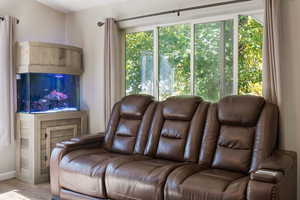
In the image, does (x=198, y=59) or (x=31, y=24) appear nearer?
(x=198, y=59)

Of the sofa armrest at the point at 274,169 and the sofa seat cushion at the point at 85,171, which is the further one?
the sofa seat cushion at the point at 85,171

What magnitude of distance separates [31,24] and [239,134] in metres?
3.30

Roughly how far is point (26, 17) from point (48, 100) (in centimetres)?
122

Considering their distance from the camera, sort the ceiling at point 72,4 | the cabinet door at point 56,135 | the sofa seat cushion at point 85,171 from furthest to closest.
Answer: the ceiling at point 72,4
the cabinet door at point 56,135
the sofa seat cushion at point 85,171

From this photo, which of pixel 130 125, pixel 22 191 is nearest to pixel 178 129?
pixel 130 125

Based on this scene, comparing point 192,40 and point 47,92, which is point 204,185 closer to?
point 192,40

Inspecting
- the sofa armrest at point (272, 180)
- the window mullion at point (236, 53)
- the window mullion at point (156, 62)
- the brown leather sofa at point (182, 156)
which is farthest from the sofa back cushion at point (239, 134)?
the window mullion at point (156, 62)

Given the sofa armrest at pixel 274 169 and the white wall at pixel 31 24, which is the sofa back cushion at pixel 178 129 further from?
the white wall at pixel 31 24

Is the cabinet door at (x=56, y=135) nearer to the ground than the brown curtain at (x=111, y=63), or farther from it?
nearer to the ground

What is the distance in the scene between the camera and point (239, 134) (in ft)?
9.12

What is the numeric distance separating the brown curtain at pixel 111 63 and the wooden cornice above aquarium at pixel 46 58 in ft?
1.98

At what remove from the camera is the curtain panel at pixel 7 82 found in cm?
392

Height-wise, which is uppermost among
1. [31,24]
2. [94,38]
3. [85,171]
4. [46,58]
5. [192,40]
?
[31,24]

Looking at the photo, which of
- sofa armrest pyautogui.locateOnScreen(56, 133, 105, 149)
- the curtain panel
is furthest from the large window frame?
the curtain panel
